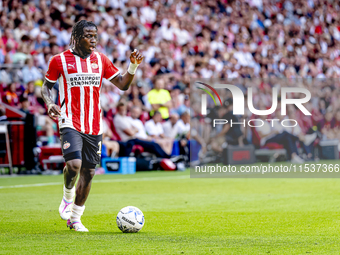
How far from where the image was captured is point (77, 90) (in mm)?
6020

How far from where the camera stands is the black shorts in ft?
19.2

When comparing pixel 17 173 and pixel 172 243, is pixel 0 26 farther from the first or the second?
pixel 172 243

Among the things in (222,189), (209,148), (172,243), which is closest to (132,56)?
(172,243)

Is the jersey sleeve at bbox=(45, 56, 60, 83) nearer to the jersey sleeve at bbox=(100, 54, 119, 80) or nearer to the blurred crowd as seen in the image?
the jersey sleeve at bbox=(100, 54, 119, 80)

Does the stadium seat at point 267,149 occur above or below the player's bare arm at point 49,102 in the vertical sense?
below

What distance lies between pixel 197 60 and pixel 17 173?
959 centimetres

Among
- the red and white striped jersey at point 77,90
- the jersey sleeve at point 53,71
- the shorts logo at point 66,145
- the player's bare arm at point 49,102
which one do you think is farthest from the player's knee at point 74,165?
the jersey sleeve at point 53,71

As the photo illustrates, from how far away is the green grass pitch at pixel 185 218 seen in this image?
493 cm

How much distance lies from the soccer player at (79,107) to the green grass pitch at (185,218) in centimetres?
42

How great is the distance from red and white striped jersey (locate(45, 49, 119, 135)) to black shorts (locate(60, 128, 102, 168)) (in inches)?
2.4

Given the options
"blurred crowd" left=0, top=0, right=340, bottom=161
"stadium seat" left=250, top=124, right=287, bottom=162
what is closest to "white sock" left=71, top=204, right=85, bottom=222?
"blurred crowd" left=0, top=0, right=340, bottom=161

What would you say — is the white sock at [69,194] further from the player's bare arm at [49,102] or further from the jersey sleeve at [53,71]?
the jersey sleeve at [53,71]

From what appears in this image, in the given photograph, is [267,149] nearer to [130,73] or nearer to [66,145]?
[130,73]

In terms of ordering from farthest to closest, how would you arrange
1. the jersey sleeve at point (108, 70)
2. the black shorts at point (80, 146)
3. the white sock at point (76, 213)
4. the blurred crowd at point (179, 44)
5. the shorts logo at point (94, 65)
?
the blurred crowd at point (179, 44) < the jersey sleeve at point (108, 70) < the shorts logo at point (94, 65) < the white sock at point (76, 213) < the black shorts at point (80, 146)
